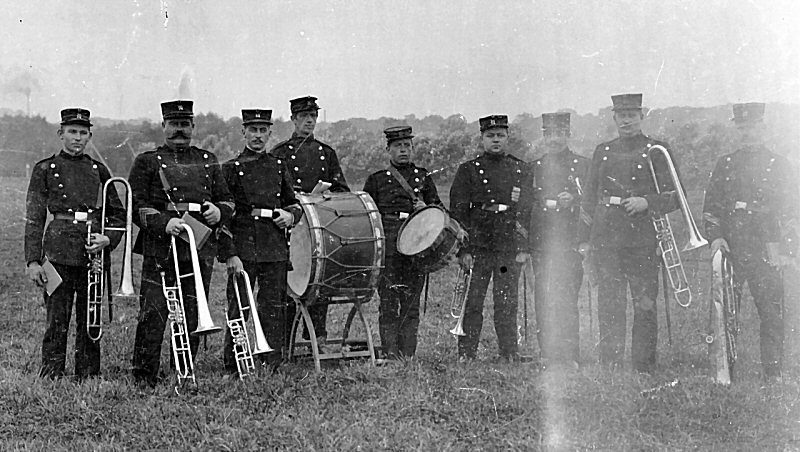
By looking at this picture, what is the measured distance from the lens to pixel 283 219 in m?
6.87

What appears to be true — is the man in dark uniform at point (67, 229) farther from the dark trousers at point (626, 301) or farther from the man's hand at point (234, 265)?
the dark trousers at point (626, 301)

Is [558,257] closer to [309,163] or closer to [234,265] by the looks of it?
[309,163]

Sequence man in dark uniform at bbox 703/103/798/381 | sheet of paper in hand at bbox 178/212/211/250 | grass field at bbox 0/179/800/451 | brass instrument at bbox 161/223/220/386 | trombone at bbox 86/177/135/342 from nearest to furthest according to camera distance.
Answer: grass field at bbox 0/179/800/451 < brass instrument at bbox 161/223/220/386 < sheet of paper in hand at bbox 178/212/211/250 < trombone at bbox 86/177/135/342 < man in dark uniform at bbox 703/103/798/381

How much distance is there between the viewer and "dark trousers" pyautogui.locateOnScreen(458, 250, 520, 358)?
25.3 feet

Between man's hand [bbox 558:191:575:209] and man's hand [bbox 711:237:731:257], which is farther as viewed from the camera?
man's hand [bbox 558:191:575:209]

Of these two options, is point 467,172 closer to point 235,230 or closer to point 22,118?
point 235,230

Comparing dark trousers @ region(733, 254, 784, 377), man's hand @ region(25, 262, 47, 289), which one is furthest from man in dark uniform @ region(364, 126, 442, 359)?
man's hand @ region(25, 262, 47, 289)

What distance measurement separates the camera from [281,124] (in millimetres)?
10969

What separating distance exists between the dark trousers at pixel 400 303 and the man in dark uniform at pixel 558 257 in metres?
1.26

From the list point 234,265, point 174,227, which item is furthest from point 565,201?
point 174,227

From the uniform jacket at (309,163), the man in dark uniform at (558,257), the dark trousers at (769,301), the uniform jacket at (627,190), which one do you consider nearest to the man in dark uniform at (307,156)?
the uniform jacket at (309,163)

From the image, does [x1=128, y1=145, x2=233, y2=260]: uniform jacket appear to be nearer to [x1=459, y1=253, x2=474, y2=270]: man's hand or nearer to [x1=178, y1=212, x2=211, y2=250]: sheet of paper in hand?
[x1=178, y1=212, x2=211, y2=250]: sheet of paper in hand

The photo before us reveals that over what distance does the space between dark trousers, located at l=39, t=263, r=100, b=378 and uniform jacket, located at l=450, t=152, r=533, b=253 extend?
366cm

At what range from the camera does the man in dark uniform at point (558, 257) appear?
304 inches
